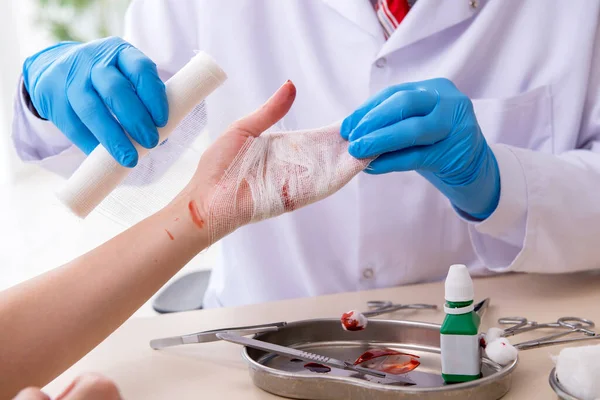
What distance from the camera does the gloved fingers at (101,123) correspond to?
3.16 feet

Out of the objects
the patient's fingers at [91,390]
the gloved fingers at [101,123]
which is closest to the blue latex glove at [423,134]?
the gloved fingers at [101,123]

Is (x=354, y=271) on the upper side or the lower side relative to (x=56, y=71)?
lower

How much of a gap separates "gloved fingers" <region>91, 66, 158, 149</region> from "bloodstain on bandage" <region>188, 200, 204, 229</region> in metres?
0.10

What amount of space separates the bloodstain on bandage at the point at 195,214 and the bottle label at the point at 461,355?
402 millimetres

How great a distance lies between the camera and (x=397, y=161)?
1.03m

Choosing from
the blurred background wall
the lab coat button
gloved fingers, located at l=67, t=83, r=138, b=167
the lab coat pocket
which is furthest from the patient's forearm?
the blurred background wall

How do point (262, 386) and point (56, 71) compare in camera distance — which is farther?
point (56, 71)

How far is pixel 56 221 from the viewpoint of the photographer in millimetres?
4664

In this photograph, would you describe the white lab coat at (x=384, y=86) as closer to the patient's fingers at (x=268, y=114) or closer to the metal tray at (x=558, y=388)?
the patient's fingers at (x=268, y=114)

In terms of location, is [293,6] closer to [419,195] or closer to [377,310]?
[419,195]

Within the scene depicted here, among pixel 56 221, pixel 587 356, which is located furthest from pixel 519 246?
pixel 56 221

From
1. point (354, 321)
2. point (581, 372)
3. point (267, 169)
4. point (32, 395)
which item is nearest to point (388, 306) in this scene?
point (354, 321)

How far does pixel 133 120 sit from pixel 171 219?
0.51ft

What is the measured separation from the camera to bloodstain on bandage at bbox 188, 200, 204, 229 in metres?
1.00
